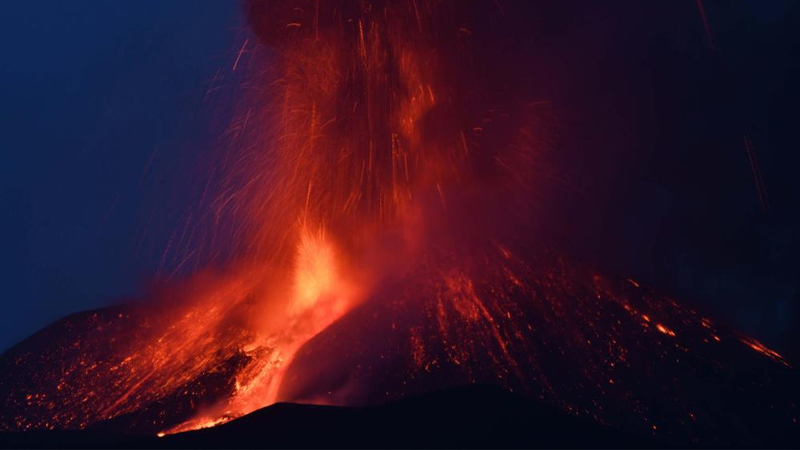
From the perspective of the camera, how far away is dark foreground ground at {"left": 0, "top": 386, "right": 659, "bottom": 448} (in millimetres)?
4508

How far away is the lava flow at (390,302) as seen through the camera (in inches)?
276

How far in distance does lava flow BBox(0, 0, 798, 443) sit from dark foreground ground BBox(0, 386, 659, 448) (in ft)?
3.13

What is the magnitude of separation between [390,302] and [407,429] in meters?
3.93

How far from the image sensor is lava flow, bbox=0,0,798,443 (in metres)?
7.01

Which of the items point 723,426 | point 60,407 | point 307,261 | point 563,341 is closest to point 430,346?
point 563,341

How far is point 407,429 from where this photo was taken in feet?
15.8

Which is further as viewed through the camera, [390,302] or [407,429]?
[390,302]

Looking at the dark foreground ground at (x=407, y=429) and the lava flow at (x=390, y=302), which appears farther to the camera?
the lava flow at (x=390, y=302)

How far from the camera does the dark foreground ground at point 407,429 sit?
14.8ft

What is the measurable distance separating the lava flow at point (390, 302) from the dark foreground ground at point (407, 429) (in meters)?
0.95

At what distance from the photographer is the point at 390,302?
342 inches

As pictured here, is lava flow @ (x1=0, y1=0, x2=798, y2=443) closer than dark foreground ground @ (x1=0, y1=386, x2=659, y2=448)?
No

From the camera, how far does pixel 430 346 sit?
7.25 metres

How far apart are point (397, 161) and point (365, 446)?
7.83 meters
